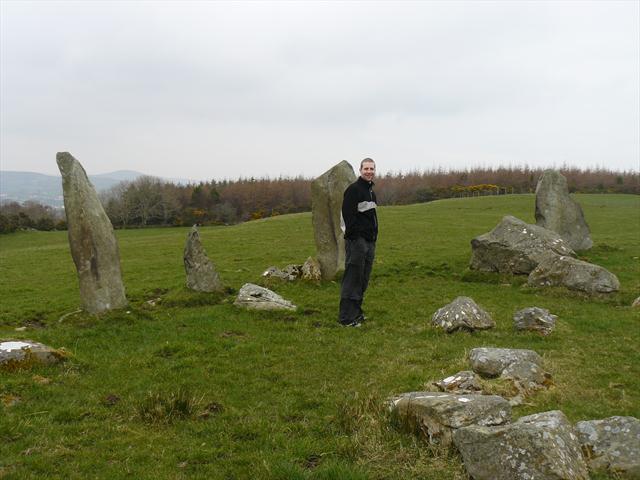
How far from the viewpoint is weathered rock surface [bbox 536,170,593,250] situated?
23094 millimetres

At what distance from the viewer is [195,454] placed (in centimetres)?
617

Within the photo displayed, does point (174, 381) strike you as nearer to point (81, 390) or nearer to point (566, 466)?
point (81, 390)

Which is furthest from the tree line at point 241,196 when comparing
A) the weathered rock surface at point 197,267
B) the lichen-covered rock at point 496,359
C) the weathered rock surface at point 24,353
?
the lichen-covered rock at point 496,359

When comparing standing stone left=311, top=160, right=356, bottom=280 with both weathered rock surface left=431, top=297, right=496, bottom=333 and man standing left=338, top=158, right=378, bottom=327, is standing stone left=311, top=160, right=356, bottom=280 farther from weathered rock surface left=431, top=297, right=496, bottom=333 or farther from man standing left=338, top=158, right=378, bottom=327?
weathered rock surface left=431, top=297, right=496, bottom=333

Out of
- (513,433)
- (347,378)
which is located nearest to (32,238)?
(347,378)

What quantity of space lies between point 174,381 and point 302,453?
→ 3.30m

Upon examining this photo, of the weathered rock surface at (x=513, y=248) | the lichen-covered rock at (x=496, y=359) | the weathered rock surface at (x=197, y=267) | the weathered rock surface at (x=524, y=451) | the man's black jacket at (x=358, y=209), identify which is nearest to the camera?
the weathered rock surface at (x=524, y=451)

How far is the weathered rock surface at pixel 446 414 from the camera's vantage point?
6074 millimetres

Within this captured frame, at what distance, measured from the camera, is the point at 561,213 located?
23.2 m

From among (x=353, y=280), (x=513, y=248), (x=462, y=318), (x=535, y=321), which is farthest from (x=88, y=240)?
(x=513, y=248)

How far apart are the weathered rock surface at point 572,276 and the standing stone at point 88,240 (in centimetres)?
1208

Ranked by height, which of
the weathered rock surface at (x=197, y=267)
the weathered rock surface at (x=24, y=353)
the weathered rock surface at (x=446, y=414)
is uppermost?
the weathered rock surface at (x=197, y=267)

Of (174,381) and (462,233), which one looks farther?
(462,233)

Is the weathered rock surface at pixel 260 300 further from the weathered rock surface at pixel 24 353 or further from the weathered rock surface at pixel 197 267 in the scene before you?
the weathered rock surface at pixel 24 353
